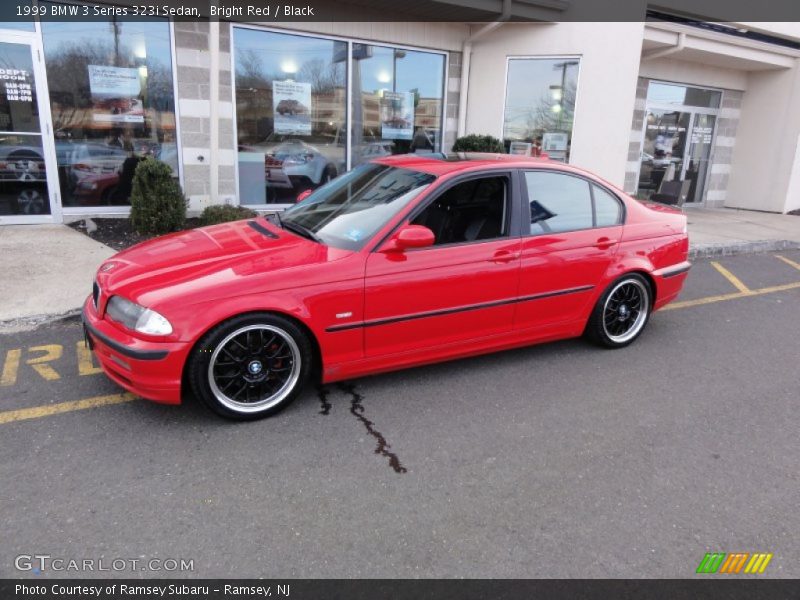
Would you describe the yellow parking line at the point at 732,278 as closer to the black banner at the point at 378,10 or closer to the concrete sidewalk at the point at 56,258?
the concrete sidewalk at the point at 56,258

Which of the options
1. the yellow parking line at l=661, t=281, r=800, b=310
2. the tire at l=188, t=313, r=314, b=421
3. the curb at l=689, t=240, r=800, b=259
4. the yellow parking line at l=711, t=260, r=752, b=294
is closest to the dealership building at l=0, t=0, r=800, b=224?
the curb at l=689, t=240, r=800, b=259

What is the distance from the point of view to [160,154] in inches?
335

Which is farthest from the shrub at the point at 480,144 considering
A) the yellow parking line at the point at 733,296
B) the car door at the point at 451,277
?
the car door at the point at 451,277

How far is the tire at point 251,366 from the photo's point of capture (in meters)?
3.31

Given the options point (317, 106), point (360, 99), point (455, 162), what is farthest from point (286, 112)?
point (455, 162)

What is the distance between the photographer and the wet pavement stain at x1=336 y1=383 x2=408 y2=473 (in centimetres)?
315

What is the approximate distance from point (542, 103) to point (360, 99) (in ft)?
10.8

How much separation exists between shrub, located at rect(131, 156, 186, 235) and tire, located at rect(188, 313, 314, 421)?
4.86 metres

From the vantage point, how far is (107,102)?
8070mm

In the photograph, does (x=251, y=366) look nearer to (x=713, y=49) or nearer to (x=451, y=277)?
(x=451, y=277)

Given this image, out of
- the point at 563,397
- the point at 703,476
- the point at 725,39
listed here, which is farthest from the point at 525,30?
the point at 703,476

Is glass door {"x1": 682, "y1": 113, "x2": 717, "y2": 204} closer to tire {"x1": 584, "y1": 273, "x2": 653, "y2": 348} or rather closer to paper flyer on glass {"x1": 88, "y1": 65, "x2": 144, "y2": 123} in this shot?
tire {"x1": 584, "y1": 273, "x2": 653, "y2": 348}

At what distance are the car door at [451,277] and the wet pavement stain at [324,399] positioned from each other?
44 cm
